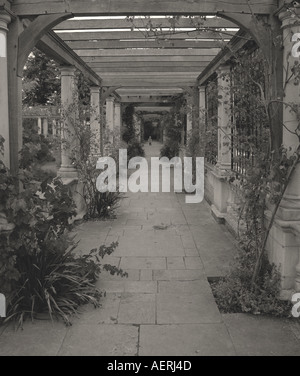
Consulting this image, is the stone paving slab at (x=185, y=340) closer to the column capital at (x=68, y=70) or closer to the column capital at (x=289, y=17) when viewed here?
the column capital at (x=289, y=17)

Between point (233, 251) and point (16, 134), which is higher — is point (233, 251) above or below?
below

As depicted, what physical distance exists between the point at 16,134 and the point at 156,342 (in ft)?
7.42

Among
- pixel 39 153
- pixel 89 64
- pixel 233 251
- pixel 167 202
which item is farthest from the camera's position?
pixel 167 202

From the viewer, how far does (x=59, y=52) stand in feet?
20.1

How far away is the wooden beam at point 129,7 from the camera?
3.97 m

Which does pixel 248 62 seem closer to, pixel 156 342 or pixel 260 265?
pixel 260 265

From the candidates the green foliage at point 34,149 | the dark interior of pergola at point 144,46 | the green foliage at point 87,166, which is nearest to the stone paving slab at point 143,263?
the green foliage at point 34,149

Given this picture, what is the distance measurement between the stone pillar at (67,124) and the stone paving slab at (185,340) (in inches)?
171

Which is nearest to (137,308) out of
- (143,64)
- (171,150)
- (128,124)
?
(143,64)

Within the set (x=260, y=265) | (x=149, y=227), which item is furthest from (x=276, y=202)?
(x=149, y=227)

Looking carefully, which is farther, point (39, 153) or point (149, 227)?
point (149, 227)

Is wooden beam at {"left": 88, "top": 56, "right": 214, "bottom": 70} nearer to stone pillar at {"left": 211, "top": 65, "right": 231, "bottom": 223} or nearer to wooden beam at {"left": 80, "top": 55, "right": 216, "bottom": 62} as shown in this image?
wooden beam at {"left": 80, "top": 55, "right": 216, "bottom": 62}
